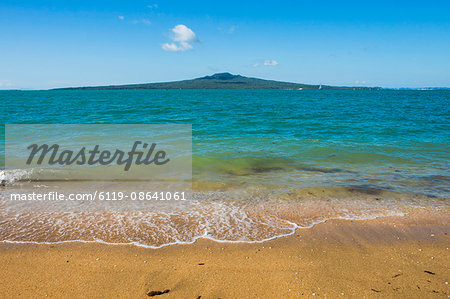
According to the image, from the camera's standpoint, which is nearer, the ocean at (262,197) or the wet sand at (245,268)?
the wet sand at (245,268)

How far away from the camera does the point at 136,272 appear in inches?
145

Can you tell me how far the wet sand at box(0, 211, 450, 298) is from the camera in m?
3.37

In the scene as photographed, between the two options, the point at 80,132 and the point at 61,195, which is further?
the point at 80,132

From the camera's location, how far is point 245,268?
12.5 ft

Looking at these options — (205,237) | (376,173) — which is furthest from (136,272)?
(376,173)

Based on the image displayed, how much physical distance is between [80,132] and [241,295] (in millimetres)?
16693

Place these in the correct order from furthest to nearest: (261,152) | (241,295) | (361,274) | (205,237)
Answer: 1. (261,152)
2. (205,237)
3. (361,274)
4. (241,295)

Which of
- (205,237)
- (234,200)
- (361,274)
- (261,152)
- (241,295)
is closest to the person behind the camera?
(241,295)

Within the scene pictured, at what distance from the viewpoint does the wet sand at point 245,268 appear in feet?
11.0

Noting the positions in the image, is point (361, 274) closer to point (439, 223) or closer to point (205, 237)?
point (205, 237)

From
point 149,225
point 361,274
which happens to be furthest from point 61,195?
point 361,274

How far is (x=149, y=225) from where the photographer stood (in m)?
5.10

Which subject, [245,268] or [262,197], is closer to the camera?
[245,268]

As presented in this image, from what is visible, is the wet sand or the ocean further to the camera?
the ocean
